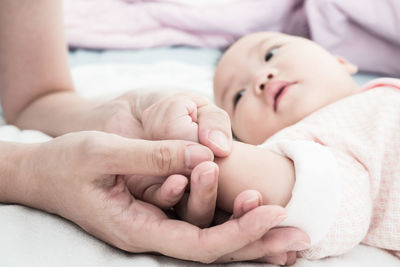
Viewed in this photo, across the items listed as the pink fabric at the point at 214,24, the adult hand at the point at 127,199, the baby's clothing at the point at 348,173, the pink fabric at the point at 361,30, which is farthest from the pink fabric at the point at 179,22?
the adult hand at the point at 127,199

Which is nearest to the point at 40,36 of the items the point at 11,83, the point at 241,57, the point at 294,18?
the point at 11,83

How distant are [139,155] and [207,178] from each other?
0.09 metres

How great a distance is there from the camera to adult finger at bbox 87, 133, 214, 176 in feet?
1.89

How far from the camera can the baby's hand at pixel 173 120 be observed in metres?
0.68

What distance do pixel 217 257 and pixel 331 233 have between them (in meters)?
0.19

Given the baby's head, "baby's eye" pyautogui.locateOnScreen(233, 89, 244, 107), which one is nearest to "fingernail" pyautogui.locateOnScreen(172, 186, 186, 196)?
the baby's head

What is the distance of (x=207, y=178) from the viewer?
1.90ft

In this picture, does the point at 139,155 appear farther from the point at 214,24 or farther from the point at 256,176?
the point at 214,24

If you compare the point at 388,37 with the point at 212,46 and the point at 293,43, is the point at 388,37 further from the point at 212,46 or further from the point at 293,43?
the point at 212,46

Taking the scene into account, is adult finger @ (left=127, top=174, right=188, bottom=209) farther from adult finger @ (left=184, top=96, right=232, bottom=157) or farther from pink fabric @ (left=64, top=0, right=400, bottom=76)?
pink fabric @ (left=64, top=0, right=400, bottom=76)

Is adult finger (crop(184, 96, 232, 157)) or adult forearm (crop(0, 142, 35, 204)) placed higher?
adult finger (crop(184, 96, 232, 157))

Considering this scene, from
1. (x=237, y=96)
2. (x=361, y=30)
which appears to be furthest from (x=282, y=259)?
(x=361, y=30)

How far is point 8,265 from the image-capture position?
0.55 metres

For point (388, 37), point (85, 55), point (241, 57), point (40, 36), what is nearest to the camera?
point (40, 36)
